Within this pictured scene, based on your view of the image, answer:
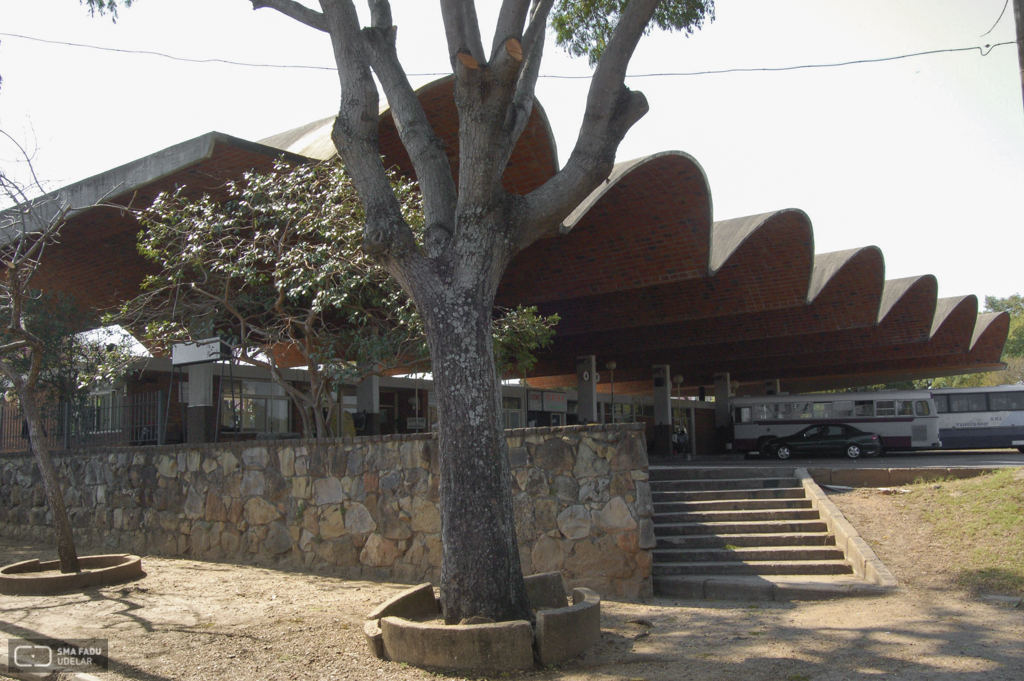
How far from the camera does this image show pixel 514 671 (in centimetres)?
536

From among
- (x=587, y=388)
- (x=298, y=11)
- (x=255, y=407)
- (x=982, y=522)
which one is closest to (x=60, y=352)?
(x=255, y=407)

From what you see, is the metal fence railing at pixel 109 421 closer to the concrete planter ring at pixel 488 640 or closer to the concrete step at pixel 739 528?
the concrete step at pixel 739 528

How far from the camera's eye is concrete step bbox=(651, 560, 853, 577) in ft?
30.3

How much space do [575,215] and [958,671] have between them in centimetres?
1177

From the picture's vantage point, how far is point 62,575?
26.7 ft

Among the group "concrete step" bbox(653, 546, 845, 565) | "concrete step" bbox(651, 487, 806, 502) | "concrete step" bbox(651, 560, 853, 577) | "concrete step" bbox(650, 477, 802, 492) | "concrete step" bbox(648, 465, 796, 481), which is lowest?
"concrete step" bbox(651, 560, 853, 577)

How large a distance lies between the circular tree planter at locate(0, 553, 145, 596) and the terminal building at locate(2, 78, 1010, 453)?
496 cm

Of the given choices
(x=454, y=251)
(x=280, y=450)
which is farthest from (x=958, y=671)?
(x=280, y=450)

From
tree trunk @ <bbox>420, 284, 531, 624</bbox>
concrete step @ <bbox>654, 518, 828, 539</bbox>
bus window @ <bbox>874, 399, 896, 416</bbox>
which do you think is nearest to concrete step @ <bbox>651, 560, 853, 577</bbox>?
concrete step @ <bbox>654, 518, 828, 539</bbox>

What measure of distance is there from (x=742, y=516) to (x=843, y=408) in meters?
20.4

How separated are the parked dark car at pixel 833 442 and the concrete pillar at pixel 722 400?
7.04 meters

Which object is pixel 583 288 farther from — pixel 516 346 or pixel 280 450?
pixel 280 450

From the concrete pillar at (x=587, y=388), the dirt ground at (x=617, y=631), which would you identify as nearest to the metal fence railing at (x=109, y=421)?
the dirt ground at (x=617, y=631)
